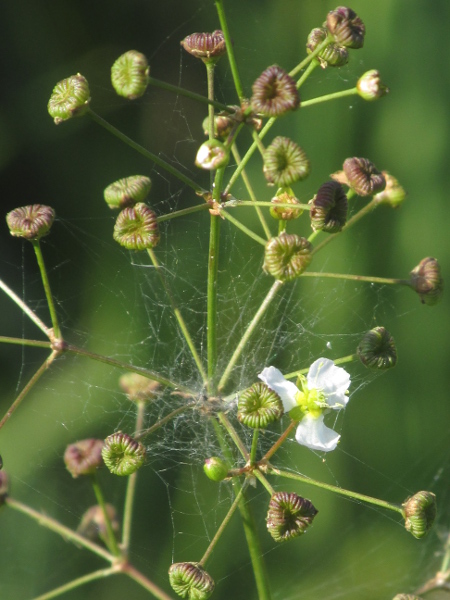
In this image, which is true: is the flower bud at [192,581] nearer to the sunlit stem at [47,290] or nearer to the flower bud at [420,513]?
the flower bud at [420,513]

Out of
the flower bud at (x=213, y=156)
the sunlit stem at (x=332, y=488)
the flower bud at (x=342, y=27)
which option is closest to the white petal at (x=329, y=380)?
the sunlit stem at (x=332, y=488)

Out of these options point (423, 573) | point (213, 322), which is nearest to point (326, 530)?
point (423, 573)

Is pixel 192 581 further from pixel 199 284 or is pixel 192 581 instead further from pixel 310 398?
pixel 199 284

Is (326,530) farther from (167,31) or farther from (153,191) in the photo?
(167,31)

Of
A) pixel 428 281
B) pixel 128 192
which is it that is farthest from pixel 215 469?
pixel 428 281

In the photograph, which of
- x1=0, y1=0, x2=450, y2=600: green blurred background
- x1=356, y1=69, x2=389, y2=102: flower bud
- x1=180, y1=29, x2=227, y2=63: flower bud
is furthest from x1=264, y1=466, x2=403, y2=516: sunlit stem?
x1=0, y1=0, x2=450, y2=600: green blurred background

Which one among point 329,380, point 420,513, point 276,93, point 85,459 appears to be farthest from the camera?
point 85,459

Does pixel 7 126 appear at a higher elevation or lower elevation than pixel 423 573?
higher
